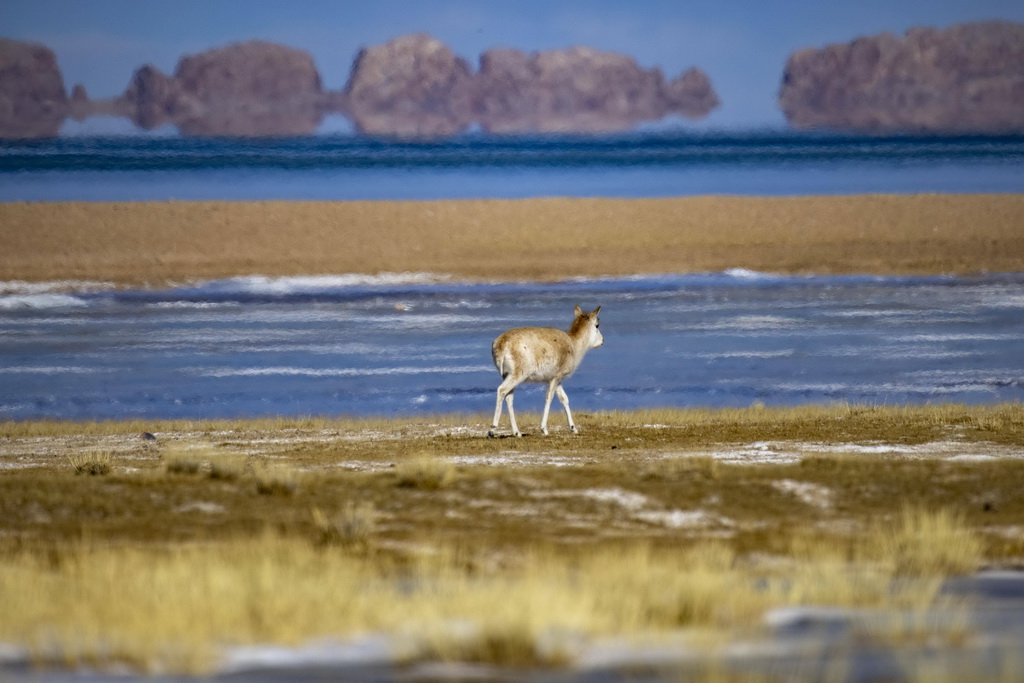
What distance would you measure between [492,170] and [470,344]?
→ 47684 millimetres

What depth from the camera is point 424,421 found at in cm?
1970

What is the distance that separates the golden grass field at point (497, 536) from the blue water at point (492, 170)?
4034 cm

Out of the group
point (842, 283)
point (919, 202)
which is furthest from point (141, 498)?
point (919, 202)

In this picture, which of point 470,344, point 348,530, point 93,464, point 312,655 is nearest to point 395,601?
point 312,655

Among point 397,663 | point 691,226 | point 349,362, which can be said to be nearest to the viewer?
point 397,663

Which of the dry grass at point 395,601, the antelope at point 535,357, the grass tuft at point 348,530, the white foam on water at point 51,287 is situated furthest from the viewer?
the white foam on water at point 51,287

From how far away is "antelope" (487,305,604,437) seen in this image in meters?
16.5

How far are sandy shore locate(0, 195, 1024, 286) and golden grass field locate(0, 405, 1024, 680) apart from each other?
78.6 feet

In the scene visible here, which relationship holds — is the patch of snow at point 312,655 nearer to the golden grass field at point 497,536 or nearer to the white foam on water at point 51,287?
the golden grass field at point 497,536

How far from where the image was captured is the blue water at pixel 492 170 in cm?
5881

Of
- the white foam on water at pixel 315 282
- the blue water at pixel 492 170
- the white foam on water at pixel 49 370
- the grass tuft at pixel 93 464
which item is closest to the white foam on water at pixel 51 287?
the white foam on water at pixel 315 282

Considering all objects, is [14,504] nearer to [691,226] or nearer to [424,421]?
[424,421]

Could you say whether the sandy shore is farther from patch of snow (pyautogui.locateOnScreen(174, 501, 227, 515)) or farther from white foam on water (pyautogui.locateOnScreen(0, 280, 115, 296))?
patch of snow (pyautogui.locateOnScreen(174, 501, 227, 515))

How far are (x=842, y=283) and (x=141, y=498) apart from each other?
2911 centimetres
